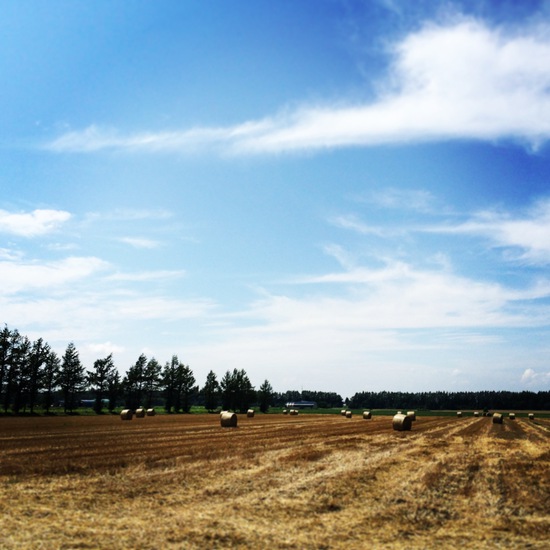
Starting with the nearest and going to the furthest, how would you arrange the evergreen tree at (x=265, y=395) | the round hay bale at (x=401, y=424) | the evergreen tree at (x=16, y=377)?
the round hay bale at (x=401, y=424) < the evergreen tree at (x=16, y=377) < the evergreen tree at (x=265, y=395)

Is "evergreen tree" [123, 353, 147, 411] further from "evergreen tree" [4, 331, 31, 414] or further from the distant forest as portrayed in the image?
"evergreen tree" [4, 331, 31, 414]

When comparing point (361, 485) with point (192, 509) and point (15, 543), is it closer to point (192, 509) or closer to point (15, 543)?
point (192, 509)

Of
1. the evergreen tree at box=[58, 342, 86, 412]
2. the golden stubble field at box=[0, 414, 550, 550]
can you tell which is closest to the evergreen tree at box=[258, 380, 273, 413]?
the evergreen tree at box=[58, 342, 86, 412]

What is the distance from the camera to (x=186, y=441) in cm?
2852

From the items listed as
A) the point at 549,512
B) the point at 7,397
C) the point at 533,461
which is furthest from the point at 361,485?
the point at 7,397

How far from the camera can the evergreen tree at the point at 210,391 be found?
13900 centimetres

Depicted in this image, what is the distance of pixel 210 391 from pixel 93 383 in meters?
38.0

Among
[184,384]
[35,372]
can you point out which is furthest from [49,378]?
[184,384]

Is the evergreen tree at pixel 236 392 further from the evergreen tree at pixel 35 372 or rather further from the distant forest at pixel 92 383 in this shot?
the evergreen tree at pixel 35 372

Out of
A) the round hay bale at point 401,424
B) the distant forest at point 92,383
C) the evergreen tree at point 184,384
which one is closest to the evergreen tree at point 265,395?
the distant forest at point 92,383

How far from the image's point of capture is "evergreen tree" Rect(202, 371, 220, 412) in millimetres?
139000

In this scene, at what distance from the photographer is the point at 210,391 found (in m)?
139

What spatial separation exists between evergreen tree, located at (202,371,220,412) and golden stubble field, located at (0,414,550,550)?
120 meters

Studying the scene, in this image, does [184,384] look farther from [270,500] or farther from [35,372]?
[270,500]
